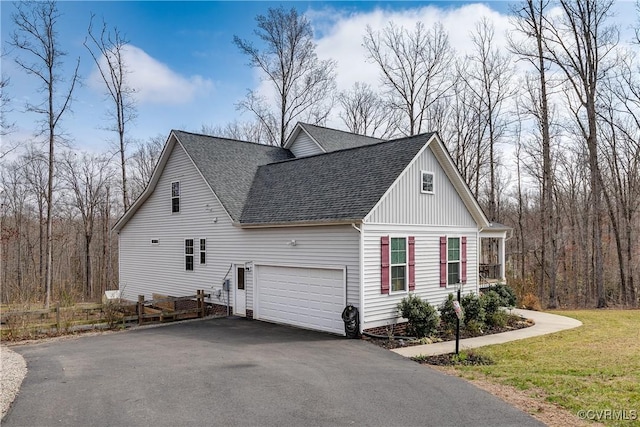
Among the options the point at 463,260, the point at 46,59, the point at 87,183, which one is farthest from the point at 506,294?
the point at 87,183

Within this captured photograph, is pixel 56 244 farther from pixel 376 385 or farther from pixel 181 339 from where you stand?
pixel 376 385

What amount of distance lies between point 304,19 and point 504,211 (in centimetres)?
2153

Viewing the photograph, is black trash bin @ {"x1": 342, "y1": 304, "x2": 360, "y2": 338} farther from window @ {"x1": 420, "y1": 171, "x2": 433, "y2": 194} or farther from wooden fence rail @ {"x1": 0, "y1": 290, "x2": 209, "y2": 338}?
wooden fence rail @ {"x1": 0, "y1": 290, "x2": 209, "y2": 338}

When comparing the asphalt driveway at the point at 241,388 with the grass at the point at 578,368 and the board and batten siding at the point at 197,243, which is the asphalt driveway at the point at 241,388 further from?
the board and batten siding at the point at 197,243

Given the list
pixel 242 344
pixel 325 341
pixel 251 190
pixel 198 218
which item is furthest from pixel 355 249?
pixel 198 218

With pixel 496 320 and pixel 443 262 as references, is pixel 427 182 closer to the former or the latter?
pixel 443 262

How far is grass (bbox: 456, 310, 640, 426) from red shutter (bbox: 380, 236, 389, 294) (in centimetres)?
296

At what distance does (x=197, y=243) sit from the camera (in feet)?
57.3

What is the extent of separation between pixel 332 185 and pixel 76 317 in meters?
9.19

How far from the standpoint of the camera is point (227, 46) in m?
28.8

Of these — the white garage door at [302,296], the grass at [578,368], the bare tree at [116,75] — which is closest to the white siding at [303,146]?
the white garage door at [302,296]

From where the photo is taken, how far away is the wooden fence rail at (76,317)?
12633 mm

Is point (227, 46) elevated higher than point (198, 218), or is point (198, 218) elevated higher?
point (227, 46)

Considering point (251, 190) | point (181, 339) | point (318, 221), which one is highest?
point (251, 190)
